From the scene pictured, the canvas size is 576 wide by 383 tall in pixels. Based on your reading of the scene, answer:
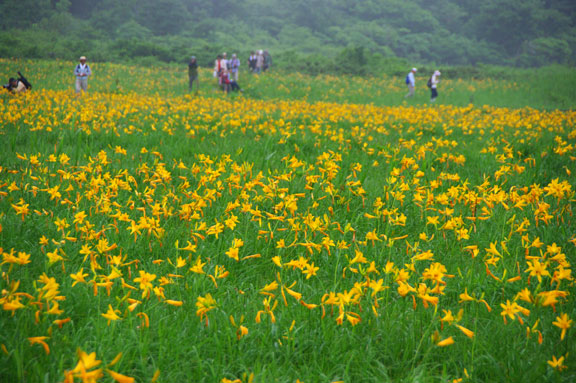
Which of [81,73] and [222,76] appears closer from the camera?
[81,73]

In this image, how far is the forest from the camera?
122 feet

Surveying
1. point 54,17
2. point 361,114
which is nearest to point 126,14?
point 54,17

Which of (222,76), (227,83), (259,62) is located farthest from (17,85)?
(259,62)

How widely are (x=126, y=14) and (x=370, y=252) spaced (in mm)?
52895

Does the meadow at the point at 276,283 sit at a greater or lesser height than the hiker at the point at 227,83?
lesser

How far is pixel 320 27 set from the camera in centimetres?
5484

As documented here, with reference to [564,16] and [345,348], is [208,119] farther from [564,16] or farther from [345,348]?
[564,16]

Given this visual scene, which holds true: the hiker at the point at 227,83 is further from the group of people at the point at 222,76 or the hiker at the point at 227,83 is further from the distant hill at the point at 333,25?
the distant hill at the point at 333,25

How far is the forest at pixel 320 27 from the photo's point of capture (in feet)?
122

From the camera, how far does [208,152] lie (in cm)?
511

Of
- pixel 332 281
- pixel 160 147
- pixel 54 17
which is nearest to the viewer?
pixel 332 281

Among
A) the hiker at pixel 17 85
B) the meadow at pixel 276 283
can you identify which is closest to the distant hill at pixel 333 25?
the hiker at pixel 17 85

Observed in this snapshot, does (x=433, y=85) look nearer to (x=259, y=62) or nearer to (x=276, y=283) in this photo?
(x=259, y=62)

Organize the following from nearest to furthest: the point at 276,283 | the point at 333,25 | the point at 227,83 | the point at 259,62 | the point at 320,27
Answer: the point at 276,283
the point at 227,83
the point at 259,62
the point at 320,27
the point at 333,25
